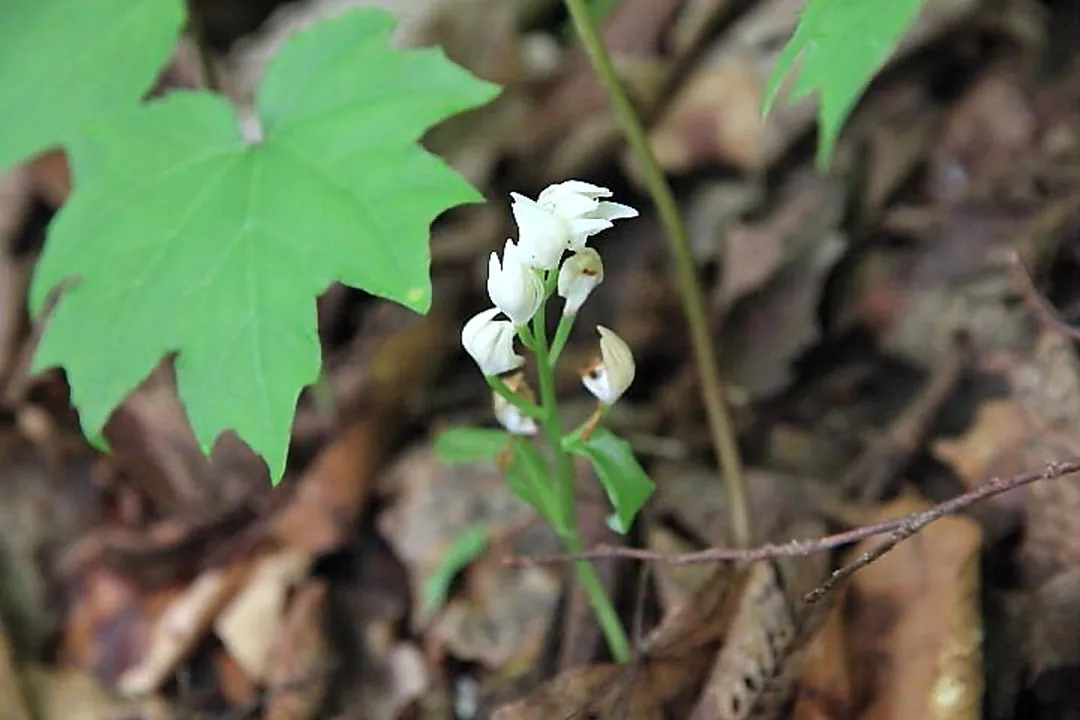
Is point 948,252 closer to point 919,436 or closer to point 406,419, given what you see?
point 919,436

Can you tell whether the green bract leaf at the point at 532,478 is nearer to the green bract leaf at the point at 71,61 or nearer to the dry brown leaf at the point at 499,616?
the dry brown leaf at the point at 499,616

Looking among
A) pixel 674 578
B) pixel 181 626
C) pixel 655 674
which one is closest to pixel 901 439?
pixel 674 578

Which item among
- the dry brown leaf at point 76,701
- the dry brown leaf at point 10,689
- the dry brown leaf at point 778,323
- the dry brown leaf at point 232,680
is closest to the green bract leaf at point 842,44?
the dry brown leaf at point 778,323

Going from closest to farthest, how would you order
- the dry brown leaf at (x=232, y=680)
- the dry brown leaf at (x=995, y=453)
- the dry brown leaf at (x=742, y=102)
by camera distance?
the dry brown leaf at (x=995, y=453), the dry brown leaf at (x=232, y=680), the dry brown leaf at (x=742, y=102)

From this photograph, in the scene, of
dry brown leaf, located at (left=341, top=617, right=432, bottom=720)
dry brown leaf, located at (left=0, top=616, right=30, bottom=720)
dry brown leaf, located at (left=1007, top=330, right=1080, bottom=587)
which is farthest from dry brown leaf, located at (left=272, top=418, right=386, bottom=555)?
dry brown leaf, located at (left=1007, top=330, right=1080, bottom=587)

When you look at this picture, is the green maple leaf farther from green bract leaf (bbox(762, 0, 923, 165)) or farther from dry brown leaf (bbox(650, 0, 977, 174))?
dry brown leaf (bbox(650, 0, 977, 174))

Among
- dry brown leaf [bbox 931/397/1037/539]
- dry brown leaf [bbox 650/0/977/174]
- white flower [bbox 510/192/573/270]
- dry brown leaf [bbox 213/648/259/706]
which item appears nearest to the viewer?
white flower [bbox 510/192/573/270]
